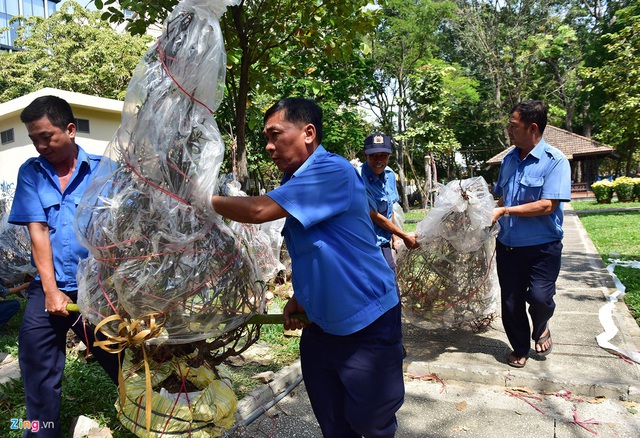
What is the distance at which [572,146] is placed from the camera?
2622cm

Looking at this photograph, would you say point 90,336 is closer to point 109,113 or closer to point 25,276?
point 25,276

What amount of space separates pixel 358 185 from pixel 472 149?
1206 inches

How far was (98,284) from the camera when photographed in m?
2.03

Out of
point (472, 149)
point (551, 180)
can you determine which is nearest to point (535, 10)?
point (472, 149)

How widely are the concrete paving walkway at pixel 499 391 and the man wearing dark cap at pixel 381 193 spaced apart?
3.09ft

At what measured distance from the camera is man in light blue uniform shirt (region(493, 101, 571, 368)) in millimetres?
3461

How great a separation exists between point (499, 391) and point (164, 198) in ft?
9.09

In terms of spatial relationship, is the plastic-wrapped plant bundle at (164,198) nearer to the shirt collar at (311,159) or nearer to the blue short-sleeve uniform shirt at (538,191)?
the shirt collar at (311,159)

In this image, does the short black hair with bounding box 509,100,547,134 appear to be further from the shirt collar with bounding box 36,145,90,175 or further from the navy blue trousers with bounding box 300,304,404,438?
the shirt collar with bounding box 36,145,90,175

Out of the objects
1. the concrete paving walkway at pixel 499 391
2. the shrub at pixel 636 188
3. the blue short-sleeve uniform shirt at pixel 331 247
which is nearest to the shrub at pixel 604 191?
the shrub at pixel 636 188

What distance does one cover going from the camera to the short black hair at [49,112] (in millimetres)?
2441

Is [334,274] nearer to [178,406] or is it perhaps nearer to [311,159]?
[311,159]

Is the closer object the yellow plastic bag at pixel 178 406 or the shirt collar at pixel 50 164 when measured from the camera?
the yellow plastic bag at pixel 178 406

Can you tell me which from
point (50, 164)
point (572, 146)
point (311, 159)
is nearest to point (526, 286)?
point (311, 159)
